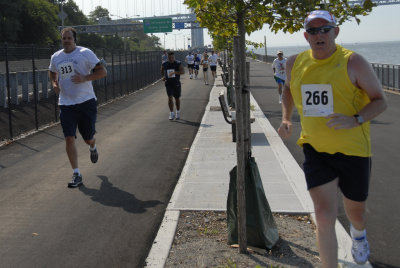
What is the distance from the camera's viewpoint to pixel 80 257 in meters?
4.68

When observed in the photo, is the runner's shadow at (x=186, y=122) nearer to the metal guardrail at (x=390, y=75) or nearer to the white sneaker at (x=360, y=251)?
the white sneaker at (x=360, y=251)

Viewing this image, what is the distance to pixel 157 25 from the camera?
235 feet

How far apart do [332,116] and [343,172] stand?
471mm

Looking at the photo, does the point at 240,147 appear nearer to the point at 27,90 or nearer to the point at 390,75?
the point at 27,90

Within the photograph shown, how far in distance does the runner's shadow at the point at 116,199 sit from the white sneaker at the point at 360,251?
2.61m

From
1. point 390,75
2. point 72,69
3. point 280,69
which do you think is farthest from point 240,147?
point 390,75

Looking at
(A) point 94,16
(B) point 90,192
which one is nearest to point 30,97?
(B) point 90,192

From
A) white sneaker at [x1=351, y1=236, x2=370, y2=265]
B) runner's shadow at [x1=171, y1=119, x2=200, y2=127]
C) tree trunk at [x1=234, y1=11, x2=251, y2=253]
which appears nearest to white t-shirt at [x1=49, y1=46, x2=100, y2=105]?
tree trunk at [x1=234, y1=11, x2=251, y2=253]

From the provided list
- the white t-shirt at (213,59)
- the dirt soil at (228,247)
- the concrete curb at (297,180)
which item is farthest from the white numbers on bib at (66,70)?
the white t-shirt at (213,59)

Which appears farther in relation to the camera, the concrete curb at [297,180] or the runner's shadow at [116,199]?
the runner's shadow at [116,199]

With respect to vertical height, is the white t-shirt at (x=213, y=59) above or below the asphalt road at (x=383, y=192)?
above

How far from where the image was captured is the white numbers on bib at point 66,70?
715cm

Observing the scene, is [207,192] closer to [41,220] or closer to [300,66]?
[41,220]

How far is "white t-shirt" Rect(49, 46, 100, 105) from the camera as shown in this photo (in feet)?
23.5
